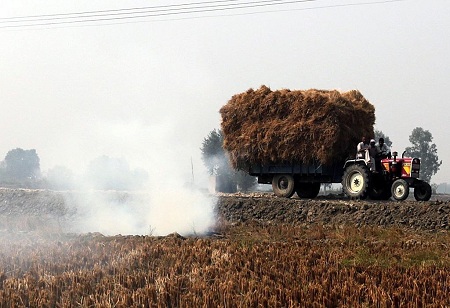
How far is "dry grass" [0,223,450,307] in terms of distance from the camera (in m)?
6.93

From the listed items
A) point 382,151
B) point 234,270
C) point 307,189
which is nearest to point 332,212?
point 382,151

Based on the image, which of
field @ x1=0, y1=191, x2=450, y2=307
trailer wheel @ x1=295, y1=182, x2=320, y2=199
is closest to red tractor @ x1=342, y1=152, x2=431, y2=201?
trailer wheel @ x1=295, y1=182, x2=320, y2=199

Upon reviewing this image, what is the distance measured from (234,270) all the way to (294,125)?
11.5 metres

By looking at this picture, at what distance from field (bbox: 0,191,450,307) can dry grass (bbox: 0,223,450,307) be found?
0.02 metres

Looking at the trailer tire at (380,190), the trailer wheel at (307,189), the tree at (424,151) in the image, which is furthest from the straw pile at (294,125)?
the tree at (424,151)

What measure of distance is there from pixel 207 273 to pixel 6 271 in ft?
10.8

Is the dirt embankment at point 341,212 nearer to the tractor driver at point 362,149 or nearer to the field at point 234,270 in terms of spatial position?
the field at point 234,270

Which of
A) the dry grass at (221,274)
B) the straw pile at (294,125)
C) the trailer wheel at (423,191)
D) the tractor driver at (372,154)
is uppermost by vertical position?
the straw pile at (294,125)

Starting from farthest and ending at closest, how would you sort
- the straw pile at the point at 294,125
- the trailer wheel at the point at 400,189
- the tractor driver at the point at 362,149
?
the straw pile at the point at 294,125 < the tractor driver at the point at 362,149 < the trailer wheel at the point at 400,189

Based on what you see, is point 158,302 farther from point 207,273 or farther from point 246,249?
point 246,249

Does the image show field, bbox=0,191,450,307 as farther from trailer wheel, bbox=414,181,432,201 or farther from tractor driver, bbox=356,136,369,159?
tractor driver, bbox=356,136,369,159

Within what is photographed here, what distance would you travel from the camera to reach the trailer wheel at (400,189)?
17969 mm

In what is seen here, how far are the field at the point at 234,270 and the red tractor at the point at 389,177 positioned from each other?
3198mm

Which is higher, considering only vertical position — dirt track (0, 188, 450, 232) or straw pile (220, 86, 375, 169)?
straw pile (220, 86, 375, 169)
